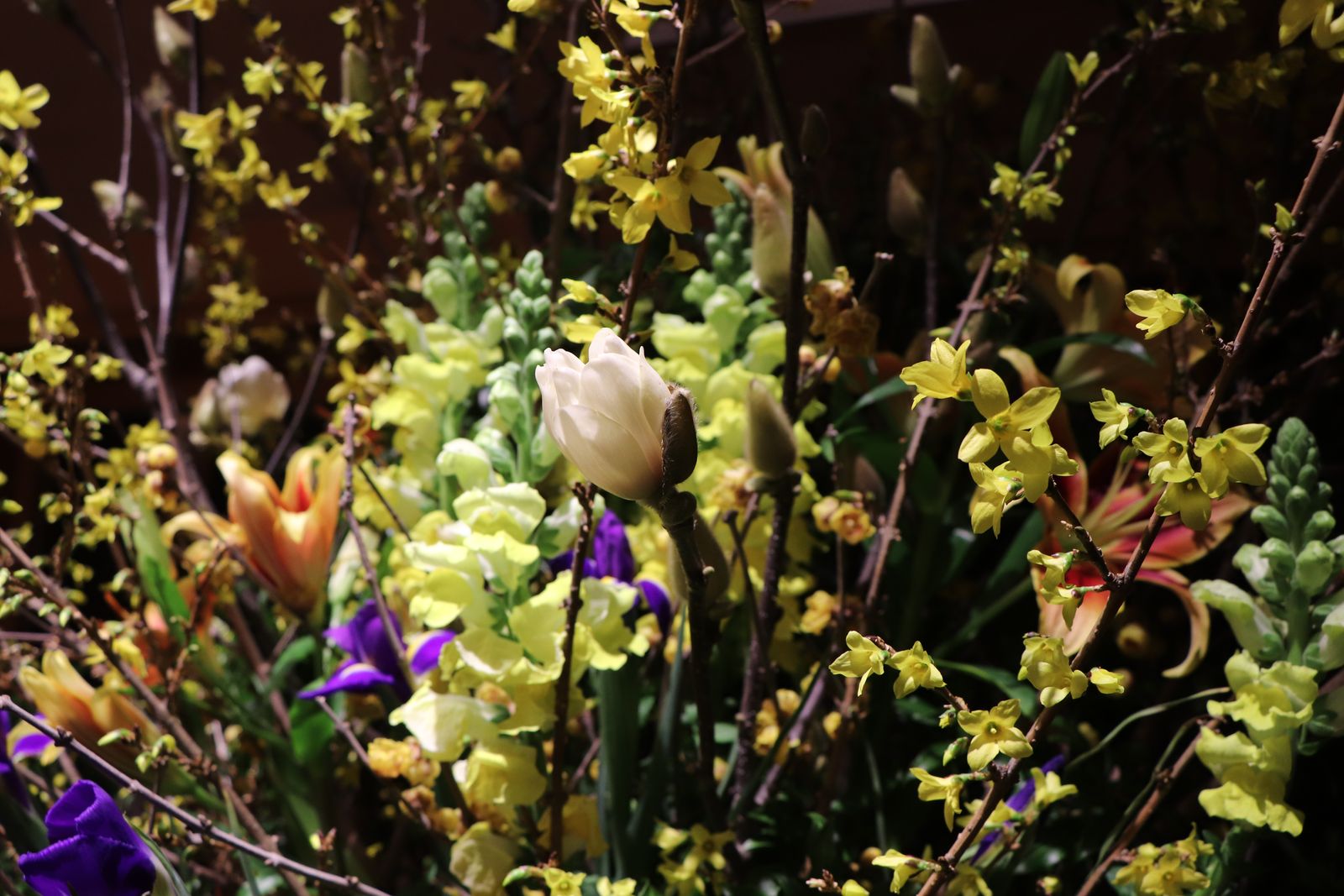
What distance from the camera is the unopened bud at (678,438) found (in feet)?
0.99

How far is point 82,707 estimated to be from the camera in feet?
1.66

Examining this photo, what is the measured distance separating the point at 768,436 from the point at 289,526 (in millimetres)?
267

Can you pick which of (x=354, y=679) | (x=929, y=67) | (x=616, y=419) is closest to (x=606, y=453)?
(x=616, y=419)

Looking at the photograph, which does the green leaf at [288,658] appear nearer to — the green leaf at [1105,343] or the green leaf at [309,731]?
the green leaf at [309,731]

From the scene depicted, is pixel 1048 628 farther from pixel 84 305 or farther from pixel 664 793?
pixel 84 305

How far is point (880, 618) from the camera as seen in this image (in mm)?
510

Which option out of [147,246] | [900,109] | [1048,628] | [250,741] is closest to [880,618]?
[1048,628]

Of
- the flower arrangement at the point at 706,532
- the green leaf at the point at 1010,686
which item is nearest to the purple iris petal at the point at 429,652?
the flower arrangement at the point at 706,532

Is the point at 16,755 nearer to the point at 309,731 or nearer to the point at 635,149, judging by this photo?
the point at 309,731

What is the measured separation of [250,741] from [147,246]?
552mm

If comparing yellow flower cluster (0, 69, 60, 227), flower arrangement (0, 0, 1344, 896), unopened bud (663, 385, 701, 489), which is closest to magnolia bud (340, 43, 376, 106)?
flower arrangement (0, 0, 1344, 896)

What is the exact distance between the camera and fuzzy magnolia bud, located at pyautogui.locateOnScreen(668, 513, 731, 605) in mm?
373

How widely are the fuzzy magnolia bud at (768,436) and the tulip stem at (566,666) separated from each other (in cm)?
7

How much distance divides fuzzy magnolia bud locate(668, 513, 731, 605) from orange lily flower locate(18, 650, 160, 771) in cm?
27
